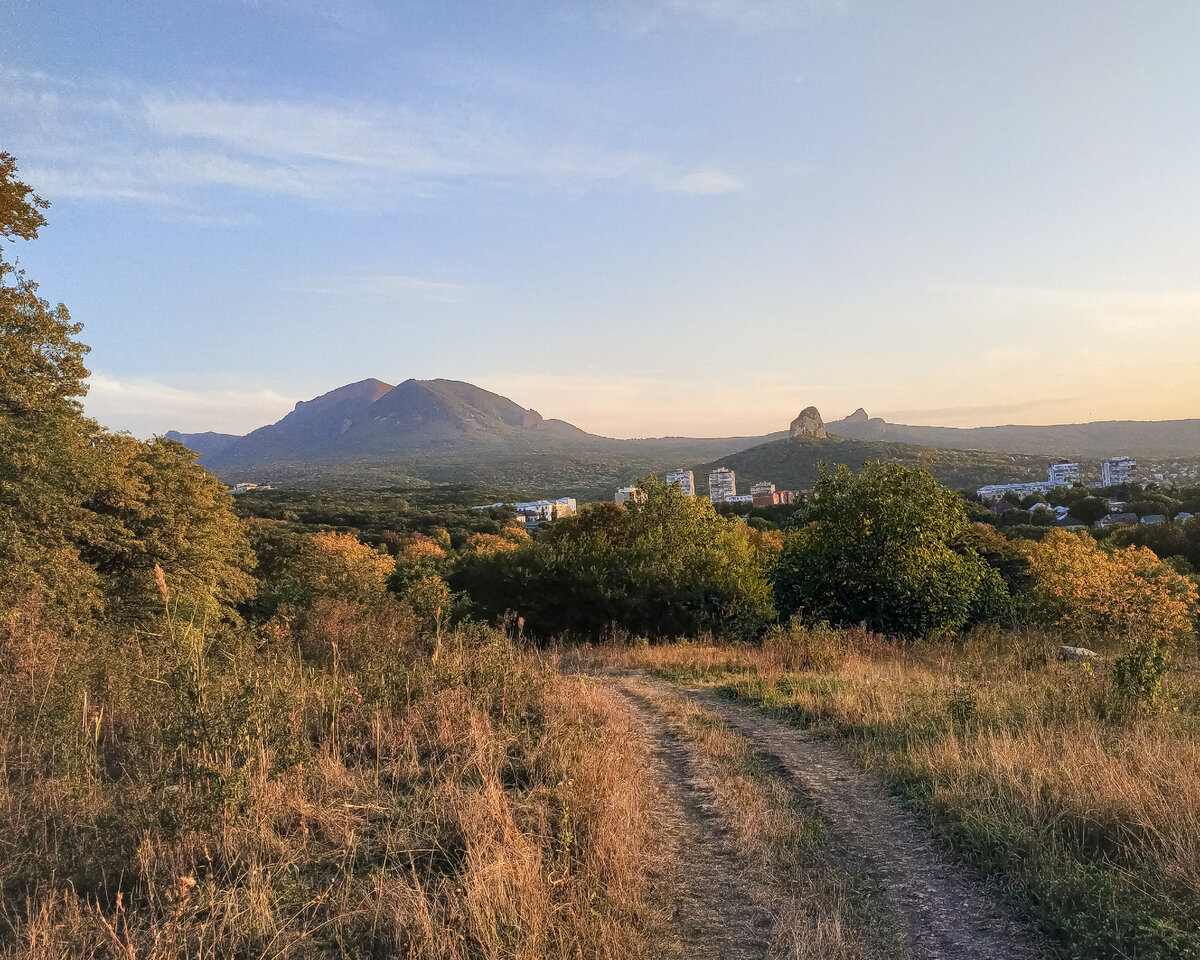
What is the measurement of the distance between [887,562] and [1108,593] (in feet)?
40.7

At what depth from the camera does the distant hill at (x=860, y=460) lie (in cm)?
10262

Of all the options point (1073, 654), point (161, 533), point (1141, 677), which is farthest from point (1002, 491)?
point (1141, 677)

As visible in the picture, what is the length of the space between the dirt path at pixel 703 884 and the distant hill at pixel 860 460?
309 ft

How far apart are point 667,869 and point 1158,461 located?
15944 cm

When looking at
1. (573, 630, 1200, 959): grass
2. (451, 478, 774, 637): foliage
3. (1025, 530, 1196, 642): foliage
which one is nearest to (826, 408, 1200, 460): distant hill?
(1025, 530, 1196, 642): foliage

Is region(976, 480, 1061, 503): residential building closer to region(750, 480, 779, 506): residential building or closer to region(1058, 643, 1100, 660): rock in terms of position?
region(750, 480, 779, 506): residential building

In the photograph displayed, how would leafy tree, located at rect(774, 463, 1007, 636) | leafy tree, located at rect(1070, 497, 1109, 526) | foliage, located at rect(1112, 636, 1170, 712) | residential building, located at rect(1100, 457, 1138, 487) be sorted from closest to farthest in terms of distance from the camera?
foliage, located at rect(1112, 636, 1170, 712), leafy tree, located at rect(774, 463, 1007, 636), leafy tree, located at rect(1070, 497, 1109, 526), residential building, located at rect(1100, 457, 1138, 487)

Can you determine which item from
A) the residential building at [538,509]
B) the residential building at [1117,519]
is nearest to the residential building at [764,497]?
the residential building at [538,509]

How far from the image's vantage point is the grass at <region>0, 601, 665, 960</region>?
3018mm

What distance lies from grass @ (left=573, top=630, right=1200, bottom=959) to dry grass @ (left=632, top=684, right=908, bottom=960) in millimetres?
789

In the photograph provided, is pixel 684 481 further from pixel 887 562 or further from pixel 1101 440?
pixel 1101 440

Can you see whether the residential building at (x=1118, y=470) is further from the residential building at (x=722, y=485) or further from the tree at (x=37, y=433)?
the tree at (x=37, y=433)

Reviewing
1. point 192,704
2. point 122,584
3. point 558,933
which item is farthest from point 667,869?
point 122,584

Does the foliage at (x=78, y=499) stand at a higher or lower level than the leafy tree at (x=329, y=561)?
higher
